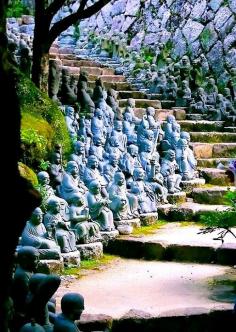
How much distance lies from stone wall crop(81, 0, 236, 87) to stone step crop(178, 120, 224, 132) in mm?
2334

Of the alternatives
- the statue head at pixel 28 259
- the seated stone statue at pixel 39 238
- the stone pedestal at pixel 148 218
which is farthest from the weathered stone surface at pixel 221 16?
the statue head at pixel 28 259

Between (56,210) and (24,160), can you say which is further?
(24,160)

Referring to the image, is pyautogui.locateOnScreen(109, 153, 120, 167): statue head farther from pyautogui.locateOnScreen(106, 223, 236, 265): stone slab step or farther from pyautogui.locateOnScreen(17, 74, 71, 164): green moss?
pyautogui.locateOnScreen(106, 223, 236, 265): stone slab step

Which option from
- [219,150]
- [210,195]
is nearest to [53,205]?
[210,195]

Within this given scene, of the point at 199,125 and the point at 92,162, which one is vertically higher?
the point at 199,125

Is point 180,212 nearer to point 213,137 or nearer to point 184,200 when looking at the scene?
point 184,200

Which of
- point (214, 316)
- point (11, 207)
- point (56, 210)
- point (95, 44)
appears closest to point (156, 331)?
point (214, 316)

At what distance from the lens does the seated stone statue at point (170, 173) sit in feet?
37.0

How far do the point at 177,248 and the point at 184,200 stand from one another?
292 cm

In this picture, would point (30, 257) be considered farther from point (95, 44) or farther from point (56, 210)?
point (95, 44)

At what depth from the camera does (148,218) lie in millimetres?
10031

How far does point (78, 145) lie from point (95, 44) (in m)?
10.4

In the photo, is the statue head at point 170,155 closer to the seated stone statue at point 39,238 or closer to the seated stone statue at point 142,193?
the seated stone statue at point 142,193

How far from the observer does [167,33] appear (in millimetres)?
18422
